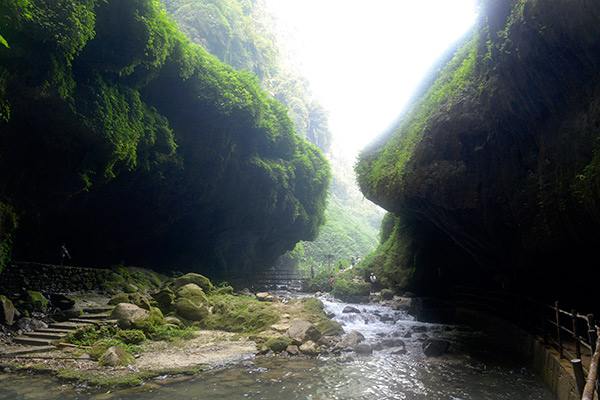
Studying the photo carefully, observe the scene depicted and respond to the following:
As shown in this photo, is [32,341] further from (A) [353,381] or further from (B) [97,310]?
(A) [353,381]

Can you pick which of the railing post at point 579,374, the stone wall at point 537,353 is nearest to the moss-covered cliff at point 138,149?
the railing post at point 579,374

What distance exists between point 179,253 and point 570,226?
79.4 ft

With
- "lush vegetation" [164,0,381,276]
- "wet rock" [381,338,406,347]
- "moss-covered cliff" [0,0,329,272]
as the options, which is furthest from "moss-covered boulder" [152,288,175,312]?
"lush vegetation" [164,0,381,276]

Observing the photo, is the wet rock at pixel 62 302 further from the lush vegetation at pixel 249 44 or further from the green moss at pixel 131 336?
the lush vegetation at pixel 249 44

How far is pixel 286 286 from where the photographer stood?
32.7m

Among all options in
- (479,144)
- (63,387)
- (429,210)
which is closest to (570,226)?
(479,144)

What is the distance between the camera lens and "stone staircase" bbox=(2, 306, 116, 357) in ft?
33.3

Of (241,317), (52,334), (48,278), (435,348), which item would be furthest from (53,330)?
(435,348)

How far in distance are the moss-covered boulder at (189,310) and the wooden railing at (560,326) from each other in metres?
10.5

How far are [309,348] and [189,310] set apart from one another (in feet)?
17.9

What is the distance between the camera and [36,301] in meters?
13.0

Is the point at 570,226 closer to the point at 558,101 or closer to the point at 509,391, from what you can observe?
the point at 558,101

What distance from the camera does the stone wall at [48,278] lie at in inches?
523

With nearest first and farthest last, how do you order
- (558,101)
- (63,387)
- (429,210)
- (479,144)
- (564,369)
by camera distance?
(564,369), (63,387), (558,101), (479,144), (429,210)
